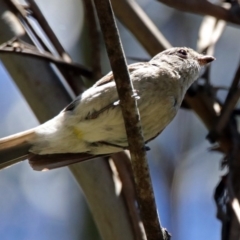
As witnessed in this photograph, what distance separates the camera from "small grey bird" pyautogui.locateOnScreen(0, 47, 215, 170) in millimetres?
2816

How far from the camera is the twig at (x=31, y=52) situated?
3084 mm

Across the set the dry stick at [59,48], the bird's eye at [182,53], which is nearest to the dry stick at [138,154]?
the bird's eye at [182,53]

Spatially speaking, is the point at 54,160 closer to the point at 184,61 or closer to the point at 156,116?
the point at 156,116

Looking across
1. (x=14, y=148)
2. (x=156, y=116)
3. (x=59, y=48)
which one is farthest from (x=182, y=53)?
(x=14, y=148)

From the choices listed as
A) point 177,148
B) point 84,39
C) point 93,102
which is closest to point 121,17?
point 93,102

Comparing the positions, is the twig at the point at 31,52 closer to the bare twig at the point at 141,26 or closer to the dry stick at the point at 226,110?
the bare twig at the point at 141,26

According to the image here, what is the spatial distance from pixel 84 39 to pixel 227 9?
2.86 metres

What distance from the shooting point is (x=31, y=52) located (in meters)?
3.17

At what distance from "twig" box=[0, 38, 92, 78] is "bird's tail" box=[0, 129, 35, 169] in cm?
46

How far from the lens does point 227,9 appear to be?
12.1 feet

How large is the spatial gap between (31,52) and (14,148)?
0.59m

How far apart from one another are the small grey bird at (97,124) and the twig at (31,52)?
1.41 ft

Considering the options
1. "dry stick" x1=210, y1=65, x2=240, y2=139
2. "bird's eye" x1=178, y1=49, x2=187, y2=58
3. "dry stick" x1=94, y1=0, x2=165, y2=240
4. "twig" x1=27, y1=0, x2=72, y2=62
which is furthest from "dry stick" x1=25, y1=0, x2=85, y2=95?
"dry stick" x1=94, y1=0, x2=165, y2=240

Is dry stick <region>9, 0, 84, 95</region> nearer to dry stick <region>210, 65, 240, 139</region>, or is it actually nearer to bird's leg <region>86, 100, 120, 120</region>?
bird's leg <region>86, 100, 120, 120</region>
